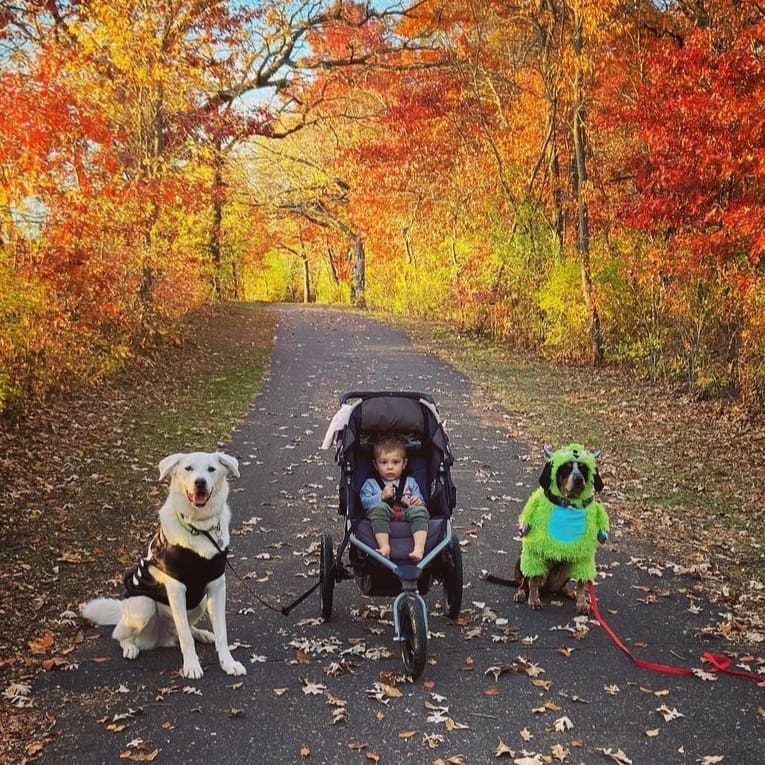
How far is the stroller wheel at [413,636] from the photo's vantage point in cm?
426

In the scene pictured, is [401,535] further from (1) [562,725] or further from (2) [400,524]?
(1) [562,725]

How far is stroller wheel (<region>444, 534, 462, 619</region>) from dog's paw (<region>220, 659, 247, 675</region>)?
1.44m

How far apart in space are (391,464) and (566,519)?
49.9 inches

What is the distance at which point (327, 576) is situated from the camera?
5.11m

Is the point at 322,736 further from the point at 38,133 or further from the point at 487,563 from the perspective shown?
the point at 38,133

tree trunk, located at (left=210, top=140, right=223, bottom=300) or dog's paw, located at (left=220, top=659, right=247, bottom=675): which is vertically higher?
tree trunk, located at (left=210, top=140, right=223, bottom=300)

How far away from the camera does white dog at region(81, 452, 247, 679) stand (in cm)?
445

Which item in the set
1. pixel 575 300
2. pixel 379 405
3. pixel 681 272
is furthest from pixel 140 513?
pixel 575 300

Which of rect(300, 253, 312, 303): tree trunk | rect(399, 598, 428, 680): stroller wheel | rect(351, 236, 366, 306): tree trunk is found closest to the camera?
rect(399, 598, 428, 680): stroller wheel

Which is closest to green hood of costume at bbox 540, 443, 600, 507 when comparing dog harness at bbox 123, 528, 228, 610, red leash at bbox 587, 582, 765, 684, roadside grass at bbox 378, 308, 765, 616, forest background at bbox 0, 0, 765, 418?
red leash at bbox 587, 582, 765, 684

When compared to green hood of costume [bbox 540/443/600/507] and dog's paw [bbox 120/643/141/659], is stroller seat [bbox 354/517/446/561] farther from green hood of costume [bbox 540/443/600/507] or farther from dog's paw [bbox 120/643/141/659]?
dog's paw [bbox 120/643/141/659]

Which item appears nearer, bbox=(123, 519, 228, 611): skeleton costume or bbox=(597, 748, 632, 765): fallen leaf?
bbox=(597, 748, 632, 765): fallen leaf

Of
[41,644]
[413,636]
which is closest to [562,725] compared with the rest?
[413,636]

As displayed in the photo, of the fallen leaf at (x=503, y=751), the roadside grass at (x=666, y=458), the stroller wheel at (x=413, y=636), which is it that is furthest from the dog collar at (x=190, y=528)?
the roadside grass at (x=666, y=458)
